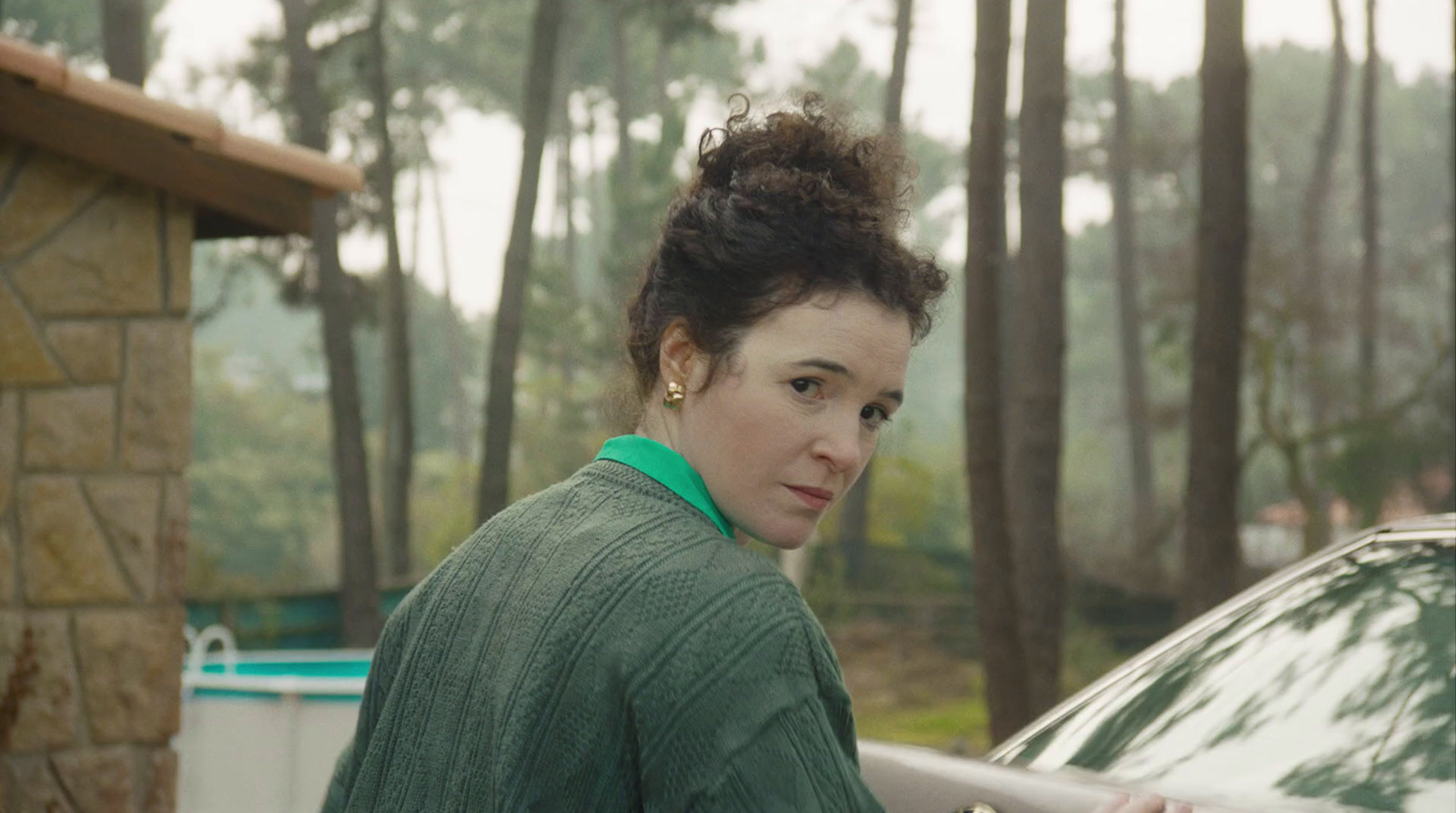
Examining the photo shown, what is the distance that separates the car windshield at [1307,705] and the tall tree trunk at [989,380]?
5697 mm

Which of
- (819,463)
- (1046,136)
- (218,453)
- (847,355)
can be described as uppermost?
(1046,136)

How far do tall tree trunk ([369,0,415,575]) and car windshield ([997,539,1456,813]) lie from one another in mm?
21442

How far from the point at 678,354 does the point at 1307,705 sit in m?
1.40

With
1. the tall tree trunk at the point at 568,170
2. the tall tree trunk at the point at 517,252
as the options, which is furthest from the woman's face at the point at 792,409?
the tall tree trunk at the point at 568,170

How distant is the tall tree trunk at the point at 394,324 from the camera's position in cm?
2442

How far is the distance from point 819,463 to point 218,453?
54830 millimetres

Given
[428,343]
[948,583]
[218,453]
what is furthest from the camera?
[428,343]

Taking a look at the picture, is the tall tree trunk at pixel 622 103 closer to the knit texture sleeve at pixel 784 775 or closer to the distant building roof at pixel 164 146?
the distant building roof at pixel 164 146

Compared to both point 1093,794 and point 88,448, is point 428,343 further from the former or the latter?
point 1093,794

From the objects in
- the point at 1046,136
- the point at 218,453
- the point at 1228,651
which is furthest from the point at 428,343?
the point at 1228,651

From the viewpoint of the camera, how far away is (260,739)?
8.69m

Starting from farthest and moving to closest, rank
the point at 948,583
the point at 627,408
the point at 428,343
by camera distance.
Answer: the point at 428,343, the point at 948,583, the point at 627,408

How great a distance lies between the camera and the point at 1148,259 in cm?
4309

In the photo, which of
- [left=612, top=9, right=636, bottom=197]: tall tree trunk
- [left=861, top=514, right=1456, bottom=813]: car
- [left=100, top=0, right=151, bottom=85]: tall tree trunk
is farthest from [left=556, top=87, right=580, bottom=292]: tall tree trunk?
[left=861, top=514, right=1456, bottom=813]: car
